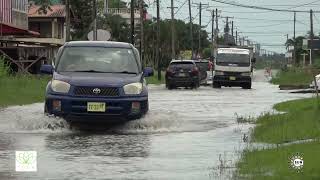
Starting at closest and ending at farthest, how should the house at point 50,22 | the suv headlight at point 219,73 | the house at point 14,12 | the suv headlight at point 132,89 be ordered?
the suv headlight at point 132,89 < the suv headlight at point 219,73 < the house at point 14,12 < the house at point 50,22

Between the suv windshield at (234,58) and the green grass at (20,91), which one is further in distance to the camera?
Result: the suv windshield at (234,58)

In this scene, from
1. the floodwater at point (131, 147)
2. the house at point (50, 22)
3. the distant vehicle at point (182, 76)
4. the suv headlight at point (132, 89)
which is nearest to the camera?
the floodwater at point (131, 147)

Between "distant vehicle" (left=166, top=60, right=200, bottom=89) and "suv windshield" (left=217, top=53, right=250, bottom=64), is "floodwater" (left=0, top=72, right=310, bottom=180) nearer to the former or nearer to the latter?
"distant vehicle" (left=166, top=60, right=200, bottom=89)

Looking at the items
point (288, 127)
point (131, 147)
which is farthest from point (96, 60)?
point (288, 127)

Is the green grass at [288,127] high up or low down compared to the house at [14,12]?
down

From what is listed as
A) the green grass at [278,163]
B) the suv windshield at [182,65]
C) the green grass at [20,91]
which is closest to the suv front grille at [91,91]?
the green grass at [278,163]

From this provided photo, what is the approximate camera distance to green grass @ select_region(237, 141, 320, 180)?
9094 millimetres

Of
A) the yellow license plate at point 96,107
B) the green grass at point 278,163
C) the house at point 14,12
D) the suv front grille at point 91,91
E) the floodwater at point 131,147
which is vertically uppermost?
the house at point 14,12

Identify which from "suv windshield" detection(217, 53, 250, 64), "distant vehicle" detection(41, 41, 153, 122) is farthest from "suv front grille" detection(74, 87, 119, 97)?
"suv windshield" detection(217, 53, 250, 64)

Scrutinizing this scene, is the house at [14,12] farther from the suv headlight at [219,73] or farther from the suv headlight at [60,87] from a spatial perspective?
the suv headlight at [60,87]

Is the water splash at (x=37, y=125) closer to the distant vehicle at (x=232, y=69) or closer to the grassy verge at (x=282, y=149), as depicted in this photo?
the grassy verge at (x=282, y=149)

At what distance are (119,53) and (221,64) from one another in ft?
91.2

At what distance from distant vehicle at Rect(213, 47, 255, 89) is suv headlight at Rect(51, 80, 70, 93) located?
1138 inches

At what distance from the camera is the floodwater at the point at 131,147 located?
987 cm
